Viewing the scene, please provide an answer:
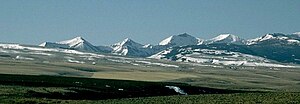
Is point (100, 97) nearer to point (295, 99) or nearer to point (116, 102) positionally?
point (116, 102)

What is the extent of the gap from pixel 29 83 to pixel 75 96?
1888cm

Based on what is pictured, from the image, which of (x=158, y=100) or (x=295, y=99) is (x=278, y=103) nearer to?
(x=295, y=99)

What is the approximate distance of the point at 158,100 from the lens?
269 ft

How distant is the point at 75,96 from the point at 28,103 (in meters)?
18.4

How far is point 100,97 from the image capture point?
91750mm

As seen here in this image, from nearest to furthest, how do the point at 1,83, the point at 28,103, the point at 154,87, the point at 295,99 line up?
the point at 28,103 → the point at 295,99 → the point at 1,83 → the point at 154,87

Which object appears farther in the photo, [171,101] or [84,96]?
[84,96]

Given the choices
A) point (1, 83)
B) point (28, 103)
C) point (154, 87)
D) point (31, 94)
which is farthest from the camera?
point (154, 87)

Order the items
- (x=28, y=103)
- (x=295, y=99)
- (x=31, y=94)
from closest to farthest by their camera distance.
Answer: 1. (x=28, y=103)
2. (x=295, y=99)
3. (x=31, y=94)

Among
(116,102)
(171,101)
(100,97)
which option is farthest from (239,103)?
(100,97)

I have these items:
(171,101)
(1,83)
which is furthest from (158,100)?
(1,83)

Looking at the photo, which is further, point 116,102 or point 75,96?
point 75,96

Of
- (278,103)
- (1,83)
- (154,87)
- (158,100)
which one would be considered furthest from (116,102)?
(154,87)

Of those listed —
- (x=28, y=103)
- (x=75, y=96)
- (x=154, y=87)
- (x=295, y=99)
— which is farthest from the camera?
(x=154, y=87)
